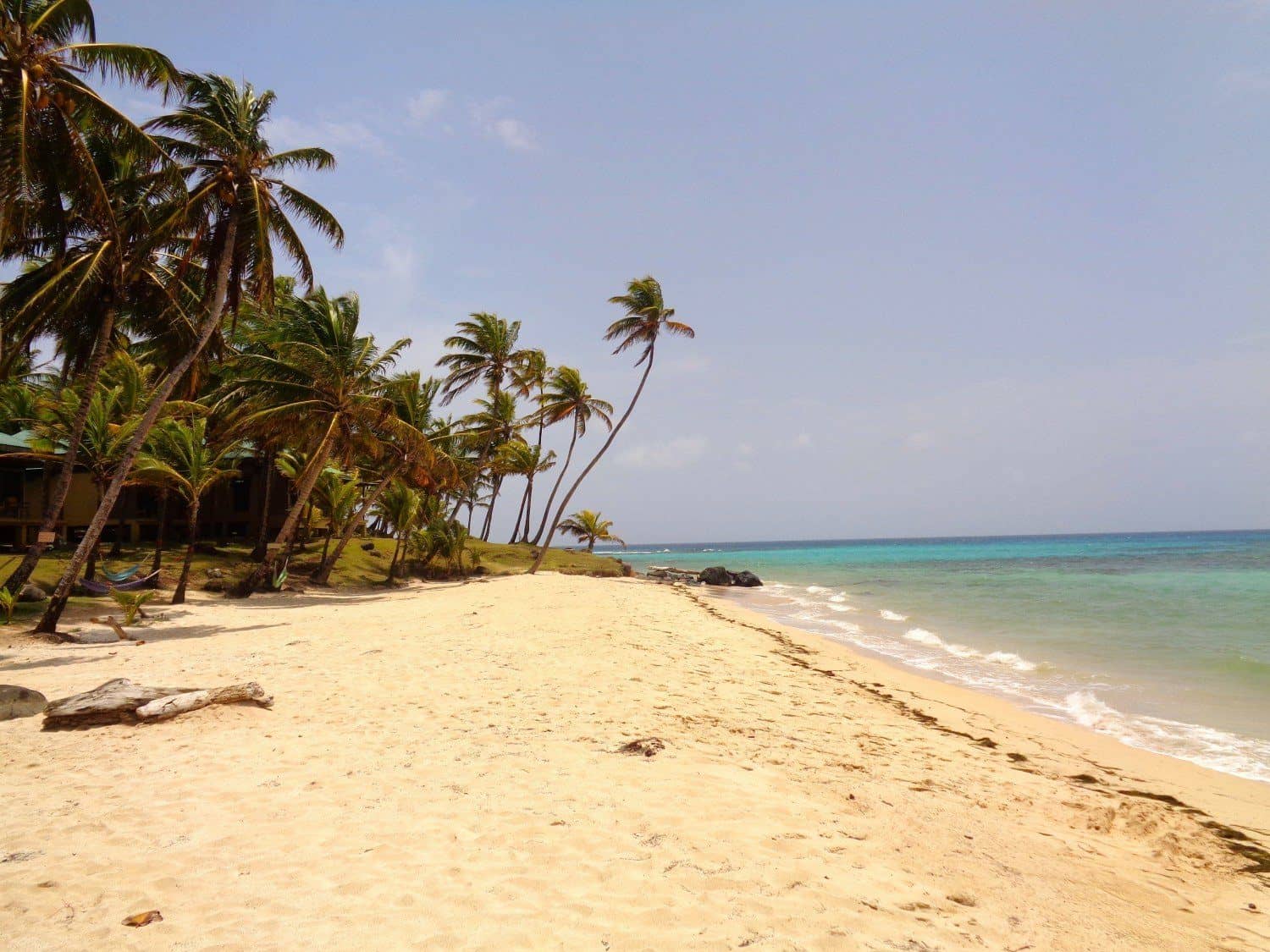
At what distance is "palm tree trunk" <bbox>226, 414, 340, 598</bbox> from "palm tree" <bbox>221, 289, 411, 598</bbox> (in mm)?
24

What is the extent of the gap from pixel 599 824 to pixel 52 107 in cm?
1378

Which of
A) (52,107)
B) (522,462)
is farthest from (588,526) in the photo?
(52,107)

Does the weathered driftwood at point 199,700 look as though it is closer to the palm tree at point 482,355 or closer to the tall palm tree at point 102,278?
the tall palm tree at point 102,278

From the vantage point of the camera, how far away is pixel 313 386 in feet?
62.8

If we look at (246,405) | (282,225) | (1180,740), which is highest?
(282,225)

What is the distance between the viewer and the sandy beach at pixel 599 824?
3.30m

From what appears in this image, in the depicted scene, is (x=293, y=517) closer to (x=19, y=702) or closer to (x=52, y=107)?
(x=52, y=107)

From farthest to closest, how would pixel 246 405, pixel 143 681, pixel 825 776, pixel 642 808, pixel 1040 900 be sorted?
pixel 246 405 < pixel 143 681 < pixel 825 776 < pixel 642 808 < pixel 1040 900

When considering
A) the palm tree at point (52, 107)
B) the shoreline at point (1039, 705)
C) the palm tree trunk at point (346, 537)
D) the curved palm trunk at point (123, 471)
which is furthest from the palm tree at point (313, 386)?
the shoreline at point (1039, 705)

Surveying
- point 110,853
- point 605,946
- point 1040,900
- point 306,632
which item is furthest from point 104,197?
point 1040,900

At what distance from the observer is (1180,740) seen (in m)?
8.01

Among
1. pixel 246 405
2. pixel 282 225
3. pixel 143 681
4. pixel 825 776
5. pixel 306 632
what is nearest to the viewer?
pixel 825 776

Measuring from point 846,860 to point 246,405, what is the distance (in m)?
20.5

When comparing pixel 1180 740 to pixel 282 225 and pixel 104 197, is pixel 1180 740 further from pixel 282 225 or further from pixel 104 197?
pixel 282 225
